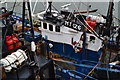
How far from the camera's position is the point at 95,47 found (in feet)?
49.3

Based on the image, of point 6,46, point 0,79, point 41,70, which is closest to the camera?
point 0,79

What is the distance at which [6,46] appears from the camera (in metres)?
9.67

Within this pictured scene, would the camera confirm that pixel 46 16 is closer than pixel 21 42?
No

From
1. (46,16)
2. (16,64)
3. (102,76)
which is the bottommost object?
(102,76)

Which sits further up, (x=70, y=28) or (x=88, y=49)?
(x=70, y=28)

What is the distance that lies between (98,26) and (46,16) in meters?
5.40

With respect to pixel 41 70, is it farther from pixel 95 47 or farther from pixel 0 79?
pixel 95 47

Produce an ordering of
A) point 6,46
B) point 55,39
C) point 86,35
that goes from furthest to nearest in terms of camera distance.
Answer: point 55,39 → point 86,35 → point 6,46

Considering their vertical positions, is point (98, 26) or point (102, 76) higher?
point (98, 26)

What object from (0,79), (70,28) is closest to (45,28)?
(70,28)

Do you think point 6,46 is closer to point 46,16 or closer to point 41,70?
point 41,70

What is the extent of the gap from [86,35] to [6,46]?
309 inches

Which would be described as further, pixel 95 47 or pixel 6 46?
pixel 95 47

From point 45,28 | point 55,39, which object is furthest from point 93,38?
point 45,28
